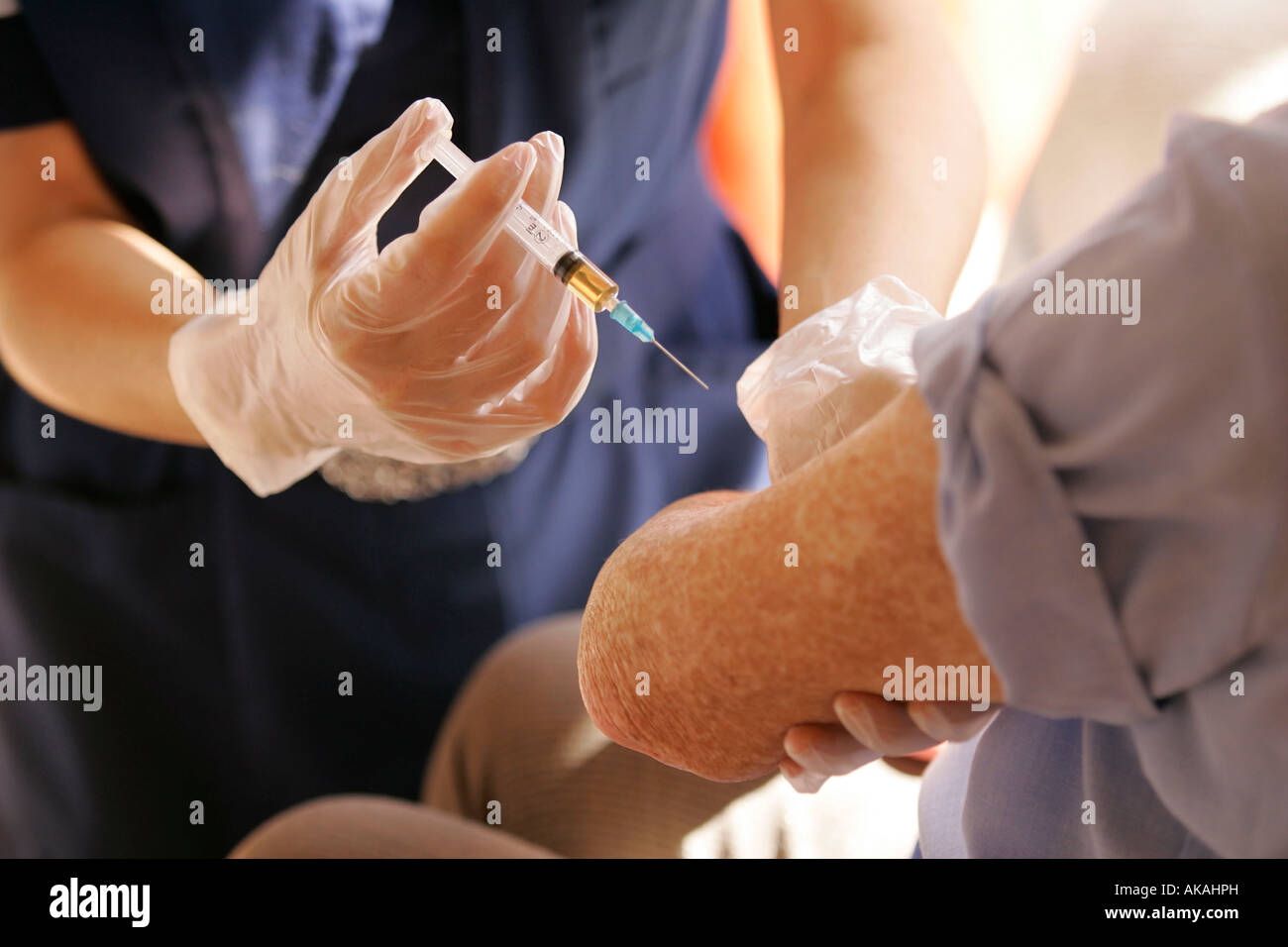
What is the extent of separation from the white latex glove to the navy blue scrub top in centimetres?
48

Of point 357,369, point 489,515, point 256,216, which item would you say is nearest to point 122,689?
point 489,515

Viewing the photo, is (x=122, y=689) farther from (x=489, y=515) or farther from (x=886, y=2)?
(x=886, y=2)

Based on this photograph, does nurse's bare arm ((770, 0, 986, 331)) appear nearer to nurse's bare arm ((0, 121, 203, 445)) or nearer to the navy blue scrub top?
the navy blue scrub top

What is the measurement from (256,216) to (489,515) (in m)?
0.39

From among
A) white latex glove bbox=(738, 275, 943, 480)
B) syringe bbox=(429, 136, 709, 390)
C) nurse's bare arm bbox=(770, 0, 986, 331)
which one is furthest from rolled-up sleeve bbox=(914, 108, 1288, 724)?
nurse's bare arm bbox=(770, 0, 986, 331)

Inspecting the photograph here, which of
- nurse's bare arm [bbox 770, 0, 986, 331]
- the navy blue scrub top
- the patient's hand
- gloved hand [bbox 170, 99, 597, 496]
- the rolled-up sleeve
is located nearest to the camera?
the rolled-up sleeve

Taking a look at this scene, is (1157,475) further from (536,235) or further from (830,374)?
(536,235)

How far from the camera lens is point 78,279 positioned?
2.64ft

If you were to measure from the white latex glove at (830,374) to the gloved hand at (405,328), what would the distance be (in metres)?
0.17

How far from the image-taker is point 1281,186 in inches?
10.4

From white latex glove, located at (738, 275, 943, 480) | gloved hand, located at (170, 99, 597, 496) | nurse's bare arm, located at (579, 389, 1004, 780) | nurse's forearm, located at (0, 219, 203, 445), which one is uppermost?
nurse's forearm, located at (0, 219, 203, 445)

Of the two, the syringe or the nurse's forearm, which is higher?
the nurse's forearm

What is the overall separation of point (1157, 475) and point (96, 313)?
2.73 feet

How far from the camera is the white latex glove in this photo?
462mm
